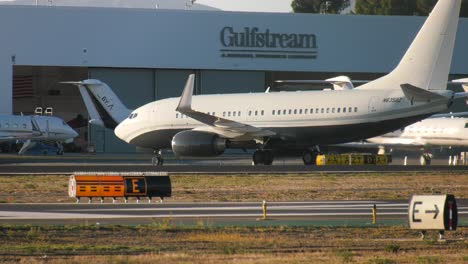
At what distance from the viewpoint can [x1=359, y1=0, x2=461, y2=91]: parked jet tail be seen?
156 ft

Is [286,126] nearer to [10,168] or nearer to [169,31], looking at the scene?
[10,168]

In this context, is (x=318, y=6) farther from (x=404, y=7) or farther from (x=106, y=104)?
(x=106, y=104)

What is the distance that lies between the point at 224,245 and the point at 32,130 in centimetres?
6045

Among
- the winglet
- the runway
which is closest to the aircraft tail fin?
the winglet

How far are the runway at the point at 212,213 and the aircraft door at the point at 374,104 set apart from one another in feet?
55.3

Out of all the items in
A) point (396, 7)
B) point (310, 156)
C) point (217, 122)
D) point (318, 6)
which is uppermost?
point (318, 6)

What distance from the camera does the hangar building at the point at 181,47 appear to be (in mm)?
75000

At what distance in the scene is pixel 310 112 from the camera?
5072 cm

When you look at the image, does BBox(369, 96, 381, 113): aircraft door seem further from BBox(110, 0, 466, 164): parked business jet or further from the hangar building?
the hangar building

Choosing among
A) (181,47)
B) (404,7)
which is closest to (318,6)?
(404,7)

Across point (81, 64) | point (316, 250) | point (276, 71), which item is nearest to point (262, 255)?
point (316, 250)

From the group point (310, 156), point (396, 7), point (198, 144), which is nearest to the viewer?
point (198, 144)

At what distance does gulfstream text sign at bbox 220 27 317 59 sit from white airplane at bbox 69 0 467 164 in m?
22.5

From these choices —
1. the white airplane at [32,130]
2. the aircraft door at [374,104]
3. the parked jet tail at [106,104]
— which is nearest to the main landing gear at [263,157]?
the aircraft door at [374,104]
